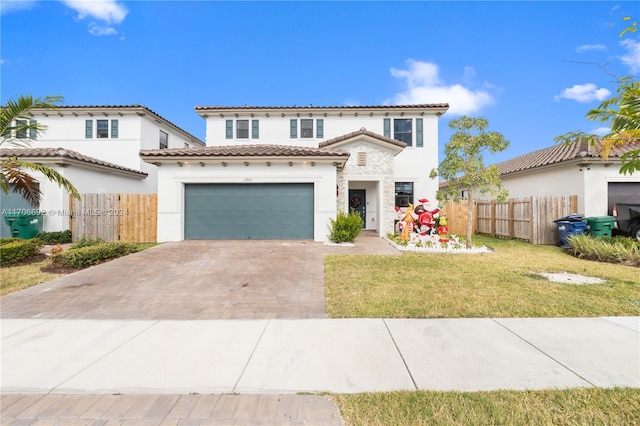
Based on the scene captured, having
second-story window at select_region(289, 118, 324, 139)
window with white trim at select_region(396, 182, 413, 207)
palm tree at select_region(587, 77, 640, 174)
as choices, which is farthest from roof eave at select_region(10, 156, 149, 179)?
palm tree at select_region(587, 77, 640, 174)

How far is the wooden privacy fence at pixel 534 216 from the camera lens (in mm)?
13266

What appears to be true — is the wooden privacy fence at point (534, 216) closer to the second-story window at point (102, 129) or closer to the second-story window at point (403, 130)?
the second-story window at point (403, 130)

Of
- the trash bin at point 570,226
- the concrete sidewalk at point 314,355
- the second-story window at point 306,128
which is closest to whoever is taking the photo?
the concrete sidewalk at point 314,355

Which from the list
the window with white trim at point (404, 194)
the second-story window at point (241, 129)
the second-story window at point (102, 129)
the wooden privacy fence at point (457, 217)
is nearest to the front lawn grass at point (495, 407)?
the window with white trim at point (404, 194)

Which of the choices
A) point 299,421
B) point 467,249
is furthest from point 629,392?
point 467,249

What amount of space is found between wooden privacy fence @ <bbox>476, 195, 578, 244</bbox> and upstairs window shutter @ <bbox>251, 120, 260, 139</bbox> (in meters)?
15.3

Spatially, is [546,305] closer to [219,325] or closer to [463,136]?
[219,325]

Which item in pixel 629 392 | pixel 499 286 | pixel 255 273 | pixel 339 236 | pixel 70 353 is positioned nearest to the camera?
pixel 629 392

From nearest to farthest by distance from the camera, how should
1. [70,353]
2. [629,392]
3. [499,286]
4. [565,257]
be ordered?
[629,392]
[70,353]
[499,286]
[565,257]

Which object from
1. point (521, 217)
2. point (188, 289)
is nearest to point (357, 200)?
point (521, 217)

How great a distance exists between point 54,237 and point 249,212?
8.49m

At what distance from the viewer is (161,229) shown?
499 inches

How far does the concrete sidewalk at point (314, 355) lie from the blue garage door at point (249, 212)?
26.5ft

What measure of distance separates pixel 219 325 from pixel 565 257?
11.9 metres
